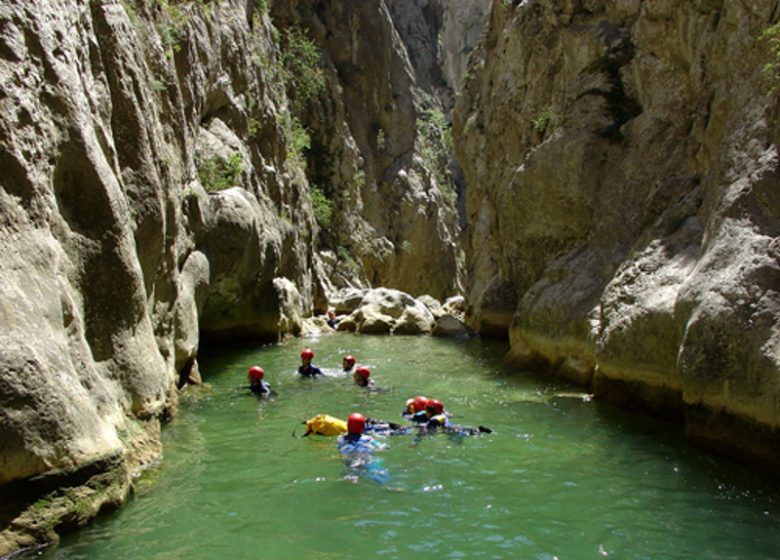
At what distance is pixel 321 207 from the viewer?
1385 inches

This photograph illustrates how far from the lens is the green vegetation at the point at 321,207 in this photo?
3481 cm

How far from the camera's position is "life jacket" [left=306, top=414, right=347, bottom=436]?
958 cm

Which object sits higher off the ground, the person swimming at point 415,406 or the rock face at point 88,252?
the rock face at point 88,252

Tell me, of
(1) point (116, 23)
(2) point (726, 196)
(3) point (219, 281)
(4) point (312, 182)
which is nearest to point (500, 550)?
(2) point (726, 196)

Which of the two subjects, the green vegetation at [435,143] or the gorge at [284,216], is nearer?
the gorge at [284,216]

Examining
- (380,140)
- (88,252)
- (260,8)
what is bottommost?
(88,252)

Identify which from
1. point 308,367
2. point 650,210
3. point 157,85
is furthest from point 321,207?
point 650,210

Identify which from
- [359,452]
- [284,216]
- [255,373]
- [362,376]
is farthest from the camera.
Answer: [284,216]

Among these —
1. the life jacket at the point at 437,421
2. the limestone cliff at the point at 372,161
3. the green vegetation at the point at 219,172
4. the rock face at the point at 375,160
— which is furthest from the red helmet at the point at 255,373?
the rock face at the point at 375,160

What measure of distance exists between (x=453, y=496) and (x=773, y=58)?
749 centimetres

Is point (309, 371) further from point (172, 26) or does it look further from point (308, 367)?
point (172, 26)

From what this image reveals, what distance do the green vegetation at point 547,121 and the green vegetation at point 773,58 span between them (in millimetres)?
9122

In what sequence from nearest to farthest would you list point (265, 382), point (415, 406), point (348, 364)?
point (415, 406), point (265, 382), point (348, 364)

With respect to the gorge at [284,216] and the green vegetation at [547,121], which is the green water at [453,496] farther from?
the green vegetation at [547,121]
